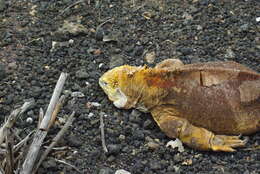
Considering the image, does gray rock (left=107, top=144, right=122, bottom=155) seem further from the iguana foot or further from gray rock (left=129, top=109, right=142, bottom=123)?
the iguana foot

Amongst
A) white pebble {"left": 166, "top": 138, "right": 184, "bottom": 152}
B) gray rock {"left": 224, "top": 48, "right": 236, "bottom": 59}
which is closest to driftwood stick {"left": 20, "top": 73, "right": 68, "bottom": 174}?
white pebble {"left": 166, "top": 138, "right": 184, "bottom": 152}

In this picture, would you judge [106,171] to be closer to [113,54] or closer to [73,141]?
[73,141]

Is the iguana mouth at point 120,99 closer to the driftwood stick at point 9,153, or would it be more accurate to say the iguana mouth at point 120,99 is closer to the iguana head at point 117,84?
the iguana head at point 117,84

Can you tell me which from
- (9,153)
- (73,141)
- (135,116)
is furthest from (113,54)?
(9,153)

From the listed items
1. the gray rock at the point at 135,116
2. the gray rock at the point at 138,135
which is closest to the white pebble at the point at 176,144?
the gray rock at the point at 138,135

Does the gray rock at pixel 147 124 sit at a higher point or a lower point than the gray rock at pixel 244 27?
lower

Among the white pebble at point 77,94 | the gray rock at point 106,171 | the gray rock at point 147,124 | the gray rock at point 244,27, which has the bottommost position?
the gray rock at point 106,171
